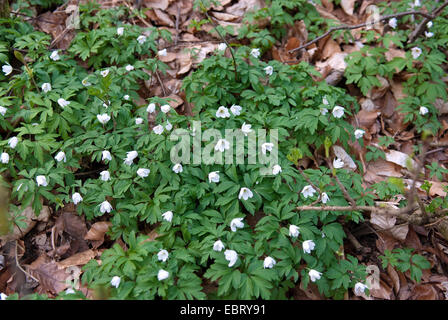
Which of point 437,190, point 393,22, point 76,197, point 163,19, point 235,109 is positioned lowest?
point 437,190

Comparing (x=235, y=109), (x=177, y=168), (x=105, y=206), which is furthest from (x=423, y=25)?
(x=105, y=206)

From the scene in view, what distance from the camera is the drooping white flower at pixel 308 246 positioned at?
232cm

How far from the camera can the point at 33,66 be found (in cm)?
326

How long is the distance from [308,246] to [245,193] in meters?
0.56

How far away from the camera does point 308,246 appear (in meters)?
2.32

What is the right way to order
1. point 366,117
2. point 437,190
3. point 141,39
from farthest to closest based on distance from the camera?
point 366,117, point 141,39, point 437,190

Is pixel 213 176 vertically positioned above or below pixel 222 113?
below

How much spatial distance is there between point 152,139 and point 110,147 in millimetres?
356

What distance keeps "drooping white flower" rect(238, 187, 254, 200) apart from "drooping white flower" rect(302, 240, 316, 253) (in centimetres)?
50

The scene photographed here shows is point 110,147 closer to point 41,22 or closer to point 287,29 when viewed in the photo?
point 41,22

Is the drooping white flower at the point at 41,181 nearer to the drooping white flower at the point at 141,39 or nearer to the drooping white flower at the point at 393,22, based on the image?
the drooping white flower at the point at 141,39

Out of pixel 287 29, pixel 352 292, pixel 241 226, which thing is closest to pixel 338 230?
pixel 352 292

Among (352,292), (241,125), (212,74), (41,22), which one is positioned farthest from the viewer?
(41,22)

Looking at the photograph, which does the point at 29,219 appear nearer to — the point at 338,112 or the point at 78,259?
the point at 78,259
